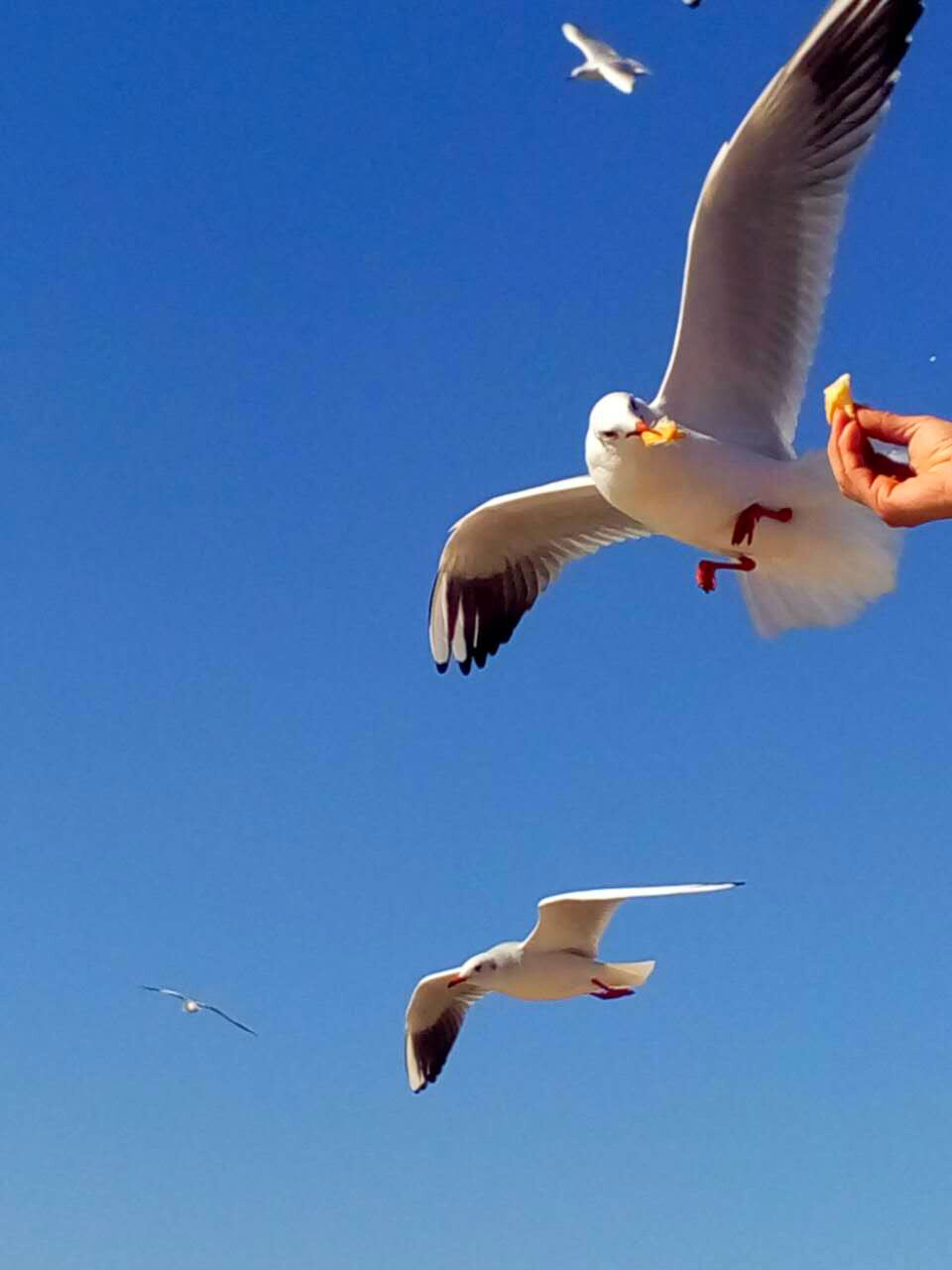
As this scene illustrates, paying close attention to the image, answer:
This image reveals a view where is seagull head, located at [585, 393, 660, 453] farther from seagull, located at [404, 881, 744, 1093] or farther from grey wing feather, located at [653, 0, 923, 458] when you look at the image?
seagull, located at [404, 881, 744, 1093]

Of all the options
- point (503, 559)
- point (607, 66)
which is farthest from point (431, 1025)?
point (607, 66)

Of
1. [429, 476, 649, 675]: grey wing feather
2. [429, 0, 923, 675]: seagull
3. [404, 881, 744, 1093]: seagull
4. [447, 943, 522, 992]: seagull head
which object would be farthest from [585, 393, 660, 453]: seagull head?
[447, 943, 522, 992]: seagull head

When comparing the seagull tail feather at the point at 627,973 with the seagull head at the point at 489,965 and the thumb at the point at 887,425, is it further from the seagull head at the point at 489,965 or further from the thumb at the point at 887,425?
the thumb at the point at 887,425

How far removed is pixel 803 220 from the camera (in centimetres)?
636

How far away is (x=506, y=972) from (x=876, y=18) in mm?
7427

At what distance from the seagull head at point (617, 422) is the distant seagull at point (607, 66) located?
311 cm

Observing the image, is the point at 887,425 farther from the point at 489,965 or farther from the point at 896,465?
the point at 489,965

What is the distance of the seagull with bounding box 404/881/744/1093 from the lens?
11.5 m

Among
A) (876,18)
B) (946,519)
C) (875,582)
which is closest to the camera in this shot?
(946,519)

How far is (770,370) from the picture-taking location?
6762 mm

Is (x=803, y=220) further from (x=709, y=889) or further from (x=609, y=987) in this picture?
(x=609, y=987)

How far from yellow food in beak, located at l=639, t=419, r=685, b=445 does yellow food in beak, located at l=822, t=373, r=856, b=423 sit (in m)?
3.42

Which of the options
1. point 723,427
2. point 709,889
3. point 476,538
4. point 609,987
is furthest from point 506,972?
point 723,427

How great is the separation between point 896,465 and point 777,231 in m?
4.24
